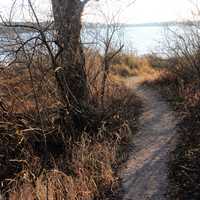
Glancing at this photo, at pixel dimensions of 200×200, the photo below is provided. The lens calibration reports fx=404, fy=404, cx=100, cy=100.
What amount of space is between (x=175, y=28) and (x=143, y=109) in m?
2.45

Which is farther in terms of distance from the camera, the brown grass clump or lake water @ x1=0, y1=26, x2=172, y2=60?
lake water @ x1=0, y1=26, x2=172, y2=60

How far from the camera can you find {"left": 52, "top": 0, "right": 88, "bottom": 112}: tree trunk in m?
7.07

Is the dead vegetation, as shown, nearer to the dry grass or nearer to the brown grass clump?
the brown grass clump

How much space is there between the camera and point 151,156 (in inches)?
254

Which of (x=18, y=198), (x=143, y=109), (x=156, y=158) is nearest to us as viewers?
(x=18, y=198)

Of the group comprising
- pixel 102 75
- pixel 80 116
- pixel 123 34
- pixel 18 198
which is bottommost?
pixel 18 198

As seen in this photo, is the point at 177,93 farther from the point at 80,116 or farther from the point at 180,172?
the point at 180,172

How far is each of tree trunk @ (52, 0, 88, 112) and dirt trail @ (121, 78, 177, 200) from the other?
1.38 meters

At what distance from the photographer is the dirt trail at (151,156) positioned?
17.7ft

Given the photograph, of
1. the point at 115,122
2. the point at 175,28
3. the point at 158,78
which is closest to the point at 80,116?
the point at 115,122

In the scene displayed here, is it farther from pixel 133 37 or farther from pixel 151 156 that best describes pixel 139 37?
pixel 151 156

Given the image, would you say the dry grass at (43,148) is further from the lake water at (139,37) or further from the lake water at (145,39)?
the lake water at (145,39)

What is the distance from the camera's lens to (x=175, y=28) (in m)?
10.2

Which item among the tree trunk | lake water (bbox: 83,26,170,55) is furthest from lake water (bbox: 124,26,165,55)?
the tree trunk
